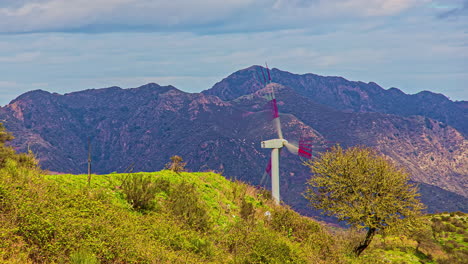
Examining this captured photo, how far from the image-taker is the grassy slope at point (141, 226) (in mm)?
14539

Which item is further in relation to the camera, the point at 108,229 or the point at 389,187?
the point at 389,187

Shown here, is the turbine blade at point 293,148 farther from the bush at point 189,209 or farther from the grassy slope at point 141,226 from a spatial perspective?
the bush at point 189,209

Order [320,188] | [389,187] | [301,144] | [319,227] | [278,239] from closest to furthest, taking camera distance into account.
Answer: [278,239] < [319,227] < [389,187] < [320,188] < [301,144]

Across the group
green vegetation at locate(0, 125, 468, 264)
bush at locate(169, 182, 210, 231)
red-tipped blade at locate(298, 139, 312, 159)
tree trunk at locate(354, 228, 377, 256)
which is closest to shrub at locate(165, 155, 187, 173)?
green vegetation at locate(0, 125, 468, 264)

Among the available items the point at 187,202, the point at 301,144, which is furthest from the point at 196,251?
the point at 301,144

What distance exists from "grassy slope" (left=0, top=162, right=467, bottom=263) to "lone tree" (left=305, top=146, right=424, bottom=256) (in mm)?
1985

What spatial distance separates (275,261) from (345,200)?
14209 millimetres

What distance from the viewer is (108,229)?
52.1 ft

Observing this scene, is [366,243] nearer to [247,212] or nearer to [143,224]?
[247,212]

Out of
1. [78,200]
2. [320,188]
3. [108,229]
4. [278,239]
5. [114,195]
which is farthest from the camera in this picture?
[320,188]

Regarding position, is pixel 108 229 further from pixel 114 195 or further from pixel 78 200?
pixel 114 195

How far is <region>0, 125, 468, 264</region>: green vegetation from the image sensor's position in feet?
47.9

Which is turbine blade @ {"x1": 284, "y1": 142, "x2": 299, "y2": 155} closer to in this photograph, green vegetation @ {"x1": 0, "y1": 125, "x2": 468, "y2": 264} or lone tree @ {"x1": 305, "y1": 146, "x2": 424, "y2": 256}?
lone tree @ {"x1": 305, "y1": 146, "x2": 424, "y2": 256}

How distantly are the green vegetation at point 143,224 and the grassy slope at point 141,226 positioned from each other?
1.3 inches
